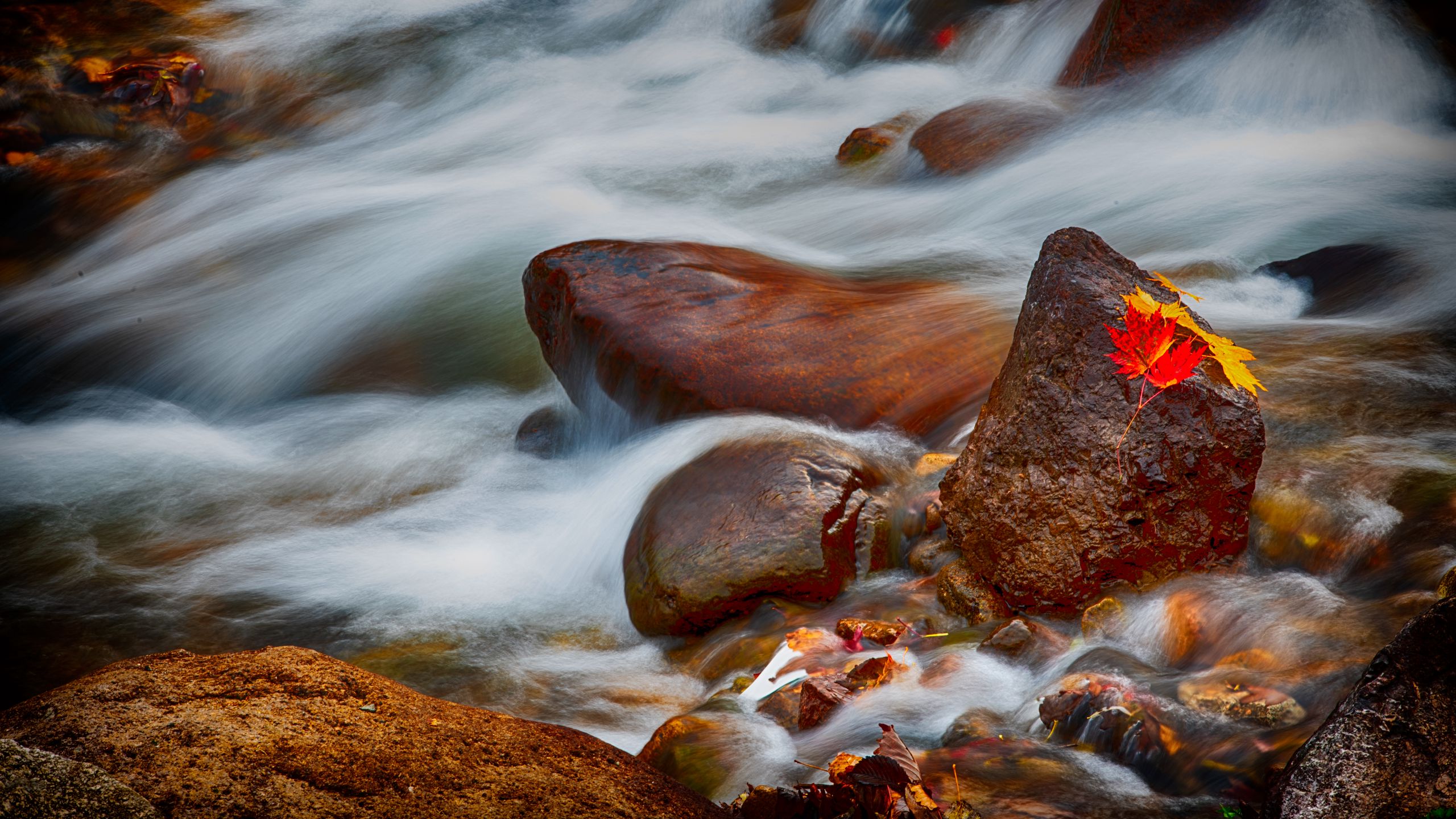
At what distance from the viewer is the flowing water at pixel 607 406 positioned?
362cm

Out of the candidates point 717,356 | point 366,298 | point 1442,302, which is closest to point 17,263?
point 366,298

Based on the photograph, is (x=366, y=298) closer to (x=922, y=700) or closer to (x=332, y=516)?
(x=332, y=516)

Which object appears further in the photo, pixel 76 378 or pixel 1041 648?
pixel 76 378

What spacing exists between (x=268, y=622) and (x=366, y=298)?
366cm

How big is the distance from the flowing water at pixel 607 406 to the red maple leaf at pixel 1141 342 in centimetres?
84

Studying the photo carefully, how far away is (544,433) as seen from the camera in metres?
6.39

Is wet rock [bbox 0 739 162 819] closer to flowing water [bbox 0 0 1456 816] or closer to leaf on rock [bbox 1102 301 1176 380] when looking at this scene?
flowing water [bbox 0 0 1456 816]

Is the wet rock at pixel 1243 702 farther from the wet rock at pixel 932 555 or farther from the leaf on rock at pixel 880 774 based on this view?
the wet rock at pixel 932 555

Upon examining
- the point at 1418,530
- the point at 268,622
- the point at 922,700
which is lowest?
the point at 268,622

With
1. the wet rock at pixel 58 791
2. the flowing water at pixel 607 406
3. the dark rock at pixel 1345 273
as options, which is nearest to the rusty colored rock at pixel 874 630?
the flowing water at pixel 607 406

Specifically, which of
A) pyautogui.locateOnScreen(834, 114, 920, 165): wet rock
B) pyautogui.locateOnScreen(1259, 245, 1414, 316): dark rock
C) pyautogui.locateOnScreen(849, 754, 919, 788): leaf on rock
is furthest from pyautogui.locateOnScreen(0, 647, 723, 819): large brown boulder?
pyautogui.locateOnScreen(834, 114, 920, 165): wet rock

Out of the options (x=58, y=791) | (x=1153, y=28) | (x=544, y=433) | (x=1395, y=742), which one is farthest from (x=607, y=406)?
(x=1153, y=28)

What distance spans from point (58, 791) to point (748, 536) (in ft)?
8.98

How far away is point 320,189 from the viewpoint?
1010 cm
